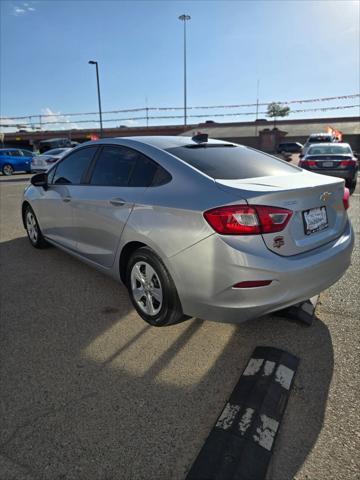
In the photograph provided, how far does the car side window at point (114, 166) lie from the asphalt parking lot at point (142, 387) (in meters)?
1.18

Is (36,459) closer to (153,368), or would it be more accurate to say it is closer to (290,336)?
(153,368)

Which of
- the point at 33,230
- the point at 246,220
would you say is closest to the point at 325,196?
the point at 246,220

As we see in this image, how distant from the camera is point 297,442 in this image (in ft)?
6.09

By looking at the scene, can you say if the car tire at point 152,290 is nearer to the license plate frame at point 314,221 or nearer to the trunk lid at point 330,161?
the license plate frame at point 314,221

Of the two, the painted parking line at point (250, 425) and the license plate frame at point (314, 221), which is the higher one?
the license plate frame at point (314, 221)

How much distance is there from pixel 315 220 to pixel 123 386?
70.7 inches

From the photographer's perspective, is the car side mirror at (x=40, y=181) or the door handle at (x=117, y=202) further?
the car side mirror at (x=40, y=181)

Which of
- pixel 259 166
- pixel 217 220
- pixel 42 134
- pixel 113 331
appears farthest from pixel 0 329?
pixel 42 134

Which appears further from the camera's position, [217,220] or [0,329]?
[0,329]

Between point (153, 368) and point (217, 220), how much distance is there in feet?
3.74

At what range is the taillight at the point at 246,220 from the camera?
2.27 meters

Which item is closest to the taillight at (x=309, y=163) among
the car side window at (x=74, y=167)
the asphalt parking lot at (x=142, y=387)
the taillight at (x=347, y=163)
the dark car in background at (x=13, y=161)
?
the taillight at (x=347, y=163)

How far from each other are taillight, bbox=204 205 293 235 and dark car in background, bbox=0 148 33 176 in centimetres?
2141

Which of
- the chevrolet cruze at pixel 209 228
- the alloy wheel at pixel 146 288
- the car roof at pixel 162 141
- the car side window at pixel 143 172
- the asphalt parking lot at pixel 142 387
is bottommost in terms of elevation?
the asphalt parking lot at pixel 142 387
